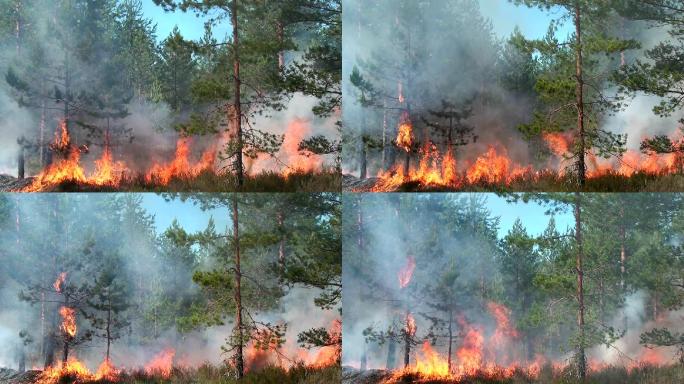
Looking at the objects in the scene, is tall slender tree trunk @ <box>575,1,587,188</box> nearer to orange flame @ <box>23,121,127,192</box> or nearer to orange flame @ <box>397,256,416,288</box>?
orange flame @ <box>397,256,416,288</box>

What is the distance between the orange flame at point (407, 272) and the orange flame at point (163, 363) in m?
2.05

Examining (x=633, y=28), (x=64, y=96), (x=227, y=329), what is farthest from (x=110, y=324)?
(x=633, y=28)

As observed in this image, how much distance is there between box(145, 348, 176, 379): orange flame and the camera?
5629 millimetres

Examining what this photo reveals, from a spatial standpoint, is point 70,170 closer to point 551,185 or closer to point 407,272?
point 407,272

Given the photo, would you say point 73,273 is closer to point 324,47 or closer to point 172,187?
point 172,187

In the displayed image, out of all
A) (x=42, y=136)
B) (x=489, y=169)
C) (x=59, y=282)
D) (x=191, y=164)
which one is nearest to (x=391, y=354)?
(x=489, y=169)

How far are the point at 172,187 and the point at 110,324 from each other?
1.32 m

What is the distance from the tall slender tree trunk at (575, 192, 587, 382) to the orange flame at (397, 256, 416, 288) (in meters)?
1.31

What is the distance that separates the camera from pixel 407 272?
5.50 metres

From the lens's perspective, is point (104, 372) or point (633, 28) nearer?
point (633, 28)

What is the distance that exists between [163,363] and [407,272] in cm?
224

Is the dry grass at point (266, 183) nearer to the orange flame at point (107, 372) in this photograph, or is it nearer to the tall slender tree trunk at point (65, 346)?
the tall slender tree trunk at point (65, 346)

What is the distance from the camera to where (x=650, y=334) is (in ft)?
16.8

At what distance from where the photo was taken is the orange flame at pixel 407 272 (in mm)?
5492
